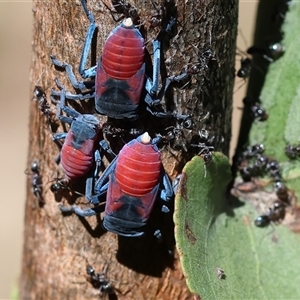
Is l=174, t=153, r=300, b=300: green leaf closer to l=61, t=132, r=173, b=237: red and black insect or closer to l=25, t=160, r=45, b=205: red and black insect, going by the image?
l=61, t=132, r=173, b=237: red and black insect

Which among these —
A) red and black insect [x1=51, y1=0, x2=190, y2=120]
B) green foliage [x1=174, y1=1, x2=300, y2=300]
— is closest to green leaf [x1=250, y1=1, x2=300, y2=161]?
green foliage [x1=174, y1=1, x2=300, y2=300]

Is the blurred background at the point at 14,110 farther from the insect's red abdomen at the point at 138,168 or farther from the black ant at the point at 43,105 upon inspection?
the insect's red abdomen at the point at 138,168

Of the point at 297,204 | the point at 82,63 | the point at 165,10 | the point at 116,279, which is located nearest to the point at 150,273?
the point at 116,279

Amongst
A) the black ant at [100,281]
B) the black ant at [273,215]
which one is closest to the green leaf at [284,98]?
the black ant at [273,215]

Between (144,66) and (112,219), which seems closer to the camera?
(144,66)

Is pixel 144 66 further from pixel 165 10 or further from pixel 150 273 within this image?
pixel 150 273

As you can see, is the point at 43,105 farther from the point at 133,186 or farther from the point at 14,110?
the point at 14,110
